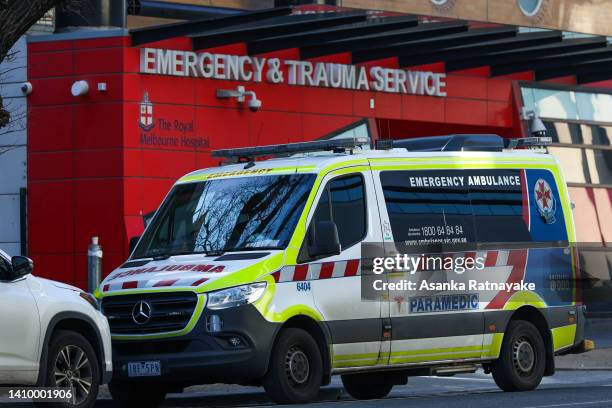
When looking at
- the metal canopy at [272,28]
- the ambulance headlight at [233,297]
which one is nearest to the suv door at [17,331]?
the ambulance headlight at [233,297]

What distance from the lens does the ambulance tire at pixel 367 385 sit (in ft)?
56.2

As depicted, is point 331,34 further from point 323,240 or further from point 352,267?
point 323,240

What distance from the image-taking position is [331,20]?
2906cm

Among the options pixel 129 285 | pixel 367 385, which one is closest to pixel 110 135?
A: pixel 367 385

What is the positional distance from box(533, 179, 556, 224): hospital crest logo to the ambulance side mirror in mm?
3472

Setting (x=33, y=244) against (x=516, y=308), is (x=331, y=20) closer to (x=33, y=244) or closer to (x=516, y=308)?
(x=33, y=244)

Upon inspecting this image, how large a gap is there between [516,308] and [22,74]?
15465 mm

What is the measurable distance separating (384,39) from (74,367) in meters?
18.5

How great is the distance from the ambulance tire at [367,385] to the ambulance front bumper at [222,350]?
2.84 m

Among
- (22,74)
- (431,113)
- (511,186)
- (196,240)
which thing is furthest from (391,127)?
Answer: (196,240)

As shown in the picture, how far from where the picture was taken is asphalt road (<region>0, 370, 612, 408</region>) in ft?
48.7

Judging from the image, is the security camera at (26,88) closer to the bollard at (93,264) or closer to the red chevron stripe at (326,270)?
the bollard at (93,264)

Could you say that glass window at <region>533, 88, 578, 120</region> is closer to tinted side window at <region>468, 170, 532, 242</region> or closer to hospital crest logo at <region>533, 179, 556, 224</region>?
hospital crest logo at <region>533, 179, 556, 224</region>

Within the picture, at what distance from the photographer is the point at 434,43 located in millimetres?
32375
